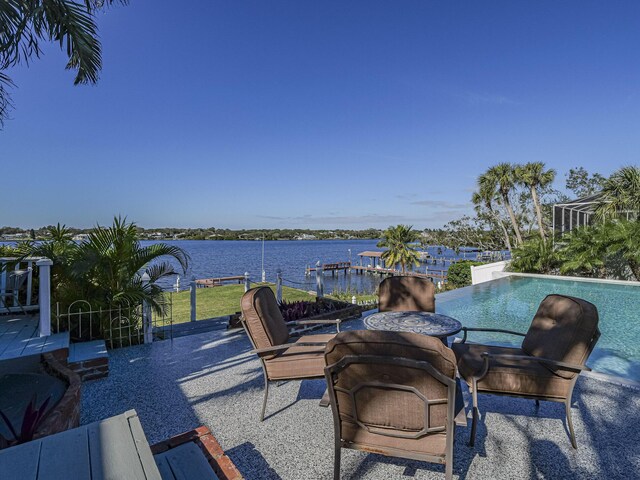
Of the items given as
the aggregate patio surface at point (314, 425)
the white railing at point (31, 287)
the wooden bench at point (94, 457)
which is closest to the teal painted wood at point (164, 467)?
the wooden bench at point (94, 457)

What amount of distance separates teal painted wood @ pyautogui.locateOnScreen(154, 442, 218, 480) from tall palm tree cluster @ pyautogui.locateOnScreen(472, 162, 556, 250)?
20.5m

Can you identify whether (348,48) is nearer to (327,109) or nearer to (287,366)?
(327,109)

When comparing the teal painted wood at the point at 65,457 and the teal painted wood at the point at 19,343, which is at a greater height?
the teal painted wood at the point at 65,457

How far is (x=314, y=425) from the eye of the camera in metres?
2.75

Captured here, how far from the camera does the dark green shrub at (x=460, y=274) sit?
18.7 m

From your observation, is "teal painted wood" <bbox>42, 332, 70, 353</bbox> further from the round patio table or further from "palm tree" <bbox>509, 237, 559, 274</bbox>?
"palm tree" <bbox>509, 237, 559, 274</bbox>

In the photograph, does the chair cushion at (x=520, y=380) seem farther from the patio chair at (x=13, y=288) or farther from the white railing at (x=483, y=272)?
the white railing at (x=483, y=272)

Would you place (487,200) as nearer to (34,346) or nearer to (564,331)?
(564,331)

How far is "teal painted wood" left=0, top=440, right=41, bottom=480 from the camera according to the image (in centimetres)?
103

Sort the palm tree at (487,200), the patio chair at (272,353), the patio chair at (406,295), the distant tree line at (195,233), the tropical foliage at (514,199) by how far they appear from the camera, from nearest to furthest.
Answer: the patio chair at (272,353)
the patio chair at (406,295)
the distant tree line at (195,233)
the tropical foliage at (514,199)
the palm tree at (487,200)

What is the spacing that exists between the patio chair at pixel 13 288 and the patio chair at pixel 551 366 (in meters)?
6.21

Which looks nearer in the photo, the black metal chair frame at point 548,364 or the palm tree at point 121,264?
the black metal chair frame at point 548,364

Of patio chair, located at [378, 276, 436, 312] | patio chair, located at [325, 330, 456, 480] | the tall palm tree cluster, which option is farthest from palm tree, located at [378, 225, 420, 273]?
patio chair, located at [325, 330, 456, 480]

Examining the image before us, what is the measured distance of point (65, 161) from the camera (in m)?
11.3
